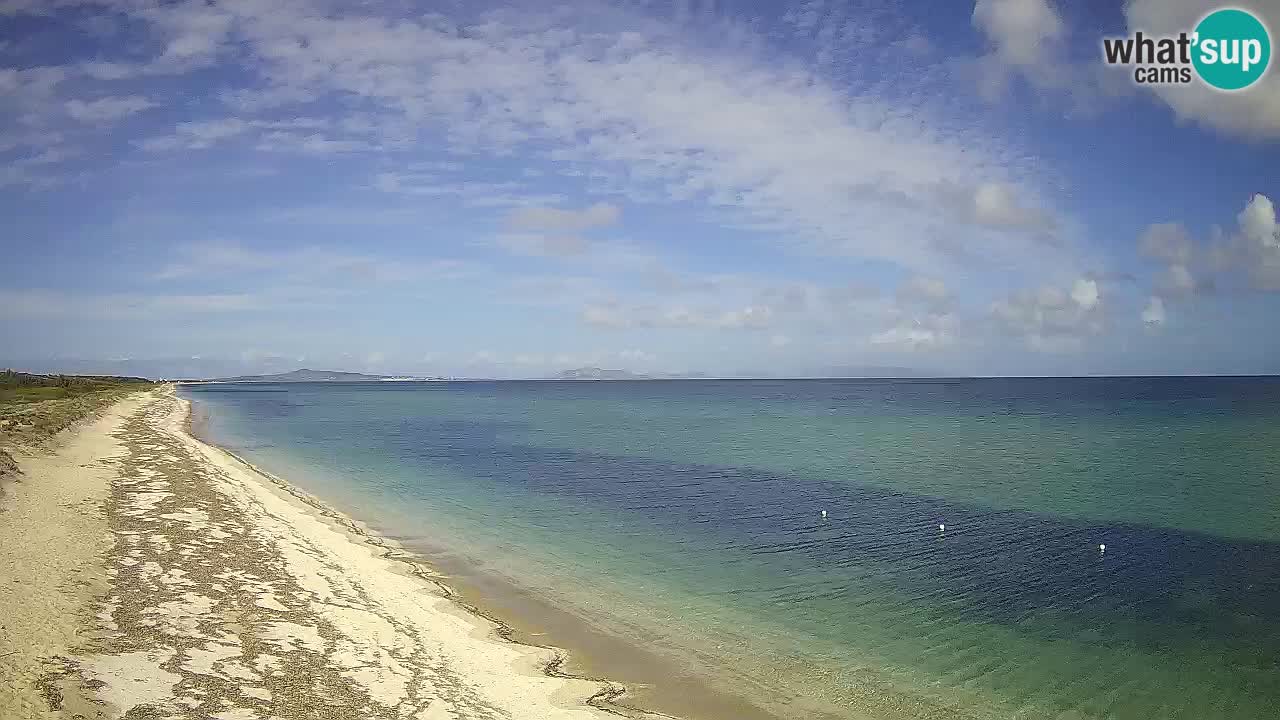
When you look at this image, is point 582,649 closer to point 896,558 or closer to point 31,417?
point 896,558

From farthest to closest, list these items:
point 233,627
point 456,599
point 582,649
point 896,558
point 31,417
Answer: point 31,417 < point 896,558 < point 456,599 < point 582,649 < point 233,627

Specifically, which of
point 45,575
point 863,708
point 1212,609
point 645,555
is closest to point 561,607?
point 645,555

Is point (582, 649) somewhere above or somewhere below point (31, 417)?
below

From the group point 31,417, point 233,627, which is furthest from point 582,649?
point 31,417

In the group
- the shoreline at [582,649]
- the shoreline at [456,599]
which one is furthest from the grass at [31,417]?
the shoreline at [582,649]

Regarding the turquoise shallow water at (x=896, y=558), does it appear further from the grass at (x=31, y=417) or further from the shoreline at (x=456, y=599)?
the grass at (x=31, y=417)

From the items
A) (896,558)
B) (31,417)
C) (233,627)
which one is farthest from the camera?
(31,417)

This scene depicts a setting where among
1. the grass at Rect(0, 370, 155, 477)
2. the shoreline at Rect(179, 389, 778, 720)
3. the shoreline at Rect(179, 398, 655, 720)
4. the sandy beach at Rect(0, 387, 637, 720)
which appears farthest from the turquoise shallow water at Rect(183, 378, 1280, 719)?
the grass at Rect(0, 370, 155, 477)
